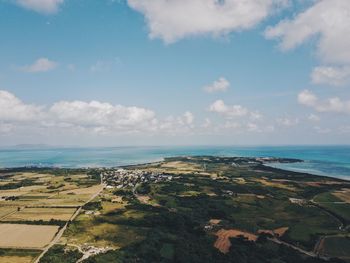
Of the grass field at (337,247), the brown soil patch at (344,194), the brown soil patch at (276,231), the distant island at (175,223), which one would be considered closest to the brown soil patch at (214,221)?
the distant island at (175,223)

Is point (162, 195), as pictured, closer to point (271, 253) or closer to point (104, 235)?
point (104, 235)

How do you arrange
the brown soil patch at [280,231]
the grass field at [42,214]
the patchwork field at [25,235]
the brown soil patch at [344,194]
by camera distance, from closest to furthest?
the patchwork field at [25,235]
the brown soil patch at [280,231]
the grass field at [42,214]
the brown soil patch at [344,194]

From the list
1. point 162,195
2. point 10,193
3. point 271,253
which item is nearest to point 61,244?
point 271,253

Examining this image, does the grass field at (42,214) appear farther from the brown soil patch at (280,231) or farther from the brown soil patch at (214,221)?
the brown soil patch at (280,231)

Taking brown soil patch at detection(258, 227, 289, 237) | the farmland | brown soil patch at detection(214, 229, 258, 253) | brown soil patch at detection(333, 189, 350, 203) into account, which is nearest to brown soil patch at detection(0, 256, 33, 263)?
the farmland

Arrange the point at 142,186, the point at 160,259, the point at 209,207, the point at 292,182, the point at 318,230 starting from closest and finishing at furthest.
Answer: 1. the point at 160,259
2. the point at 318,230
3. the point at 209,207
4. the point at 142,186
5. the point at 292,182

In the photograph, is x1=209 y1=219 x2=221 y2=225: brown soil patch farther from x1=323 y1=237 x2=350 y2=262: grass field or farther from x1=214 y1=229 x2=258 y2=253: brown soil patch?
x1=323 y1=237 x2=350 y2=262: grass field

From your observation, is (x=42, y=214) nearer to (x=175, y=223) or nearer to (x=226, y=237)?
(x=175, y=223)
